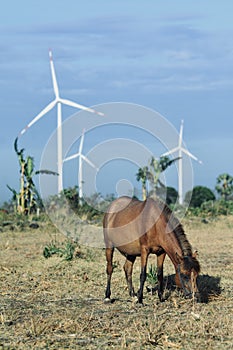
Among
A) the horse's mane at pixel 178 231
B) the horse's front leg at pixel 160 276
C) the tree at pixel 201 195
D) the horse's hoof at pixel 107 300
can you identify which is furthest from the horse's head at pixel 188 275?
the tree at pixel 201 195

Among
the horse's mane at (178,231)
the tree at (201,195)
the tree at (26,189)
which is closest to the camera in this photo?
the horse's mane at (178,231)

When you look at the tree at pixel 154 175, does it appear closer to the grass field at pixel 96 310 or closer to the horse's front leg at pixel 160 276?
the grass field at pixel 96 310

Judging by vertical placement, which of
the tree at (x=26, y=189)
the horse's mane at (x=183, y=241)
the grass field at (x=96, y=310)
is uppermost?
the tree at (x=26, y=189)

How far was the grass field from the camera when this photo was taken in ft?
25.1

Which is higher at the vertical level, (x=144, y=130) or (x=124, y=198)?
(x=144, y=130)

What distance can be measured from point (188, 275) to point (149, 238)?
3.13 feet

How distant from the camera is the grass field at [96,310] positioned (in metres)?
7.66

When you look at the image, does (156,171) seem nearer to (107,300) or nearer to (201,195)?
(201,195)

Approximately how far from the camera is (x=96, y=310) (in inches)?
383

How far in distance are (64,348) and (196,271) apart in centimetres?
300

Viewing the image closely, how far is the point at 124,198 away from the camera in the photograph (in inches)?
461

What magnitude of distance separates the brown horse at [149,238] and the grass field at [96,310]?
1.37 ft

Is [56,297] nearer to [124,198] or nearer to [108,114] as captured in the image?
[124,198]

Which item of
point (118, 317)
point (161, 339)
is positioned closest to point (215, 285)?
point (118, 317)
